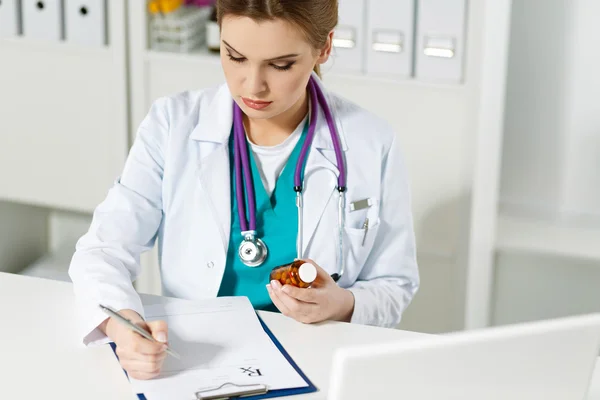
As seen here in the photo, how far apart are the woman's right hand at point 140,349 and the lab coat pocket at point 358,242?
0.50 m

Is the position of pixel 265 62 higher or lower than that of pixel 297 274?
higher

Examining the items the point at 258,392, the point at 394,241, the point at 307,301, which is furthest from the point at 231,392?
the point at 394,241

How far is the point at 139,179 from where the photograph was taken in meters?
1.73

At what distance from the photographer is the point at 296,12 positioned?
1573mm

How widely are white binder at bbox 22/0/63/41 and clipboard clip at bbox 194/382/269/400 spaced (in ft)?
6.07

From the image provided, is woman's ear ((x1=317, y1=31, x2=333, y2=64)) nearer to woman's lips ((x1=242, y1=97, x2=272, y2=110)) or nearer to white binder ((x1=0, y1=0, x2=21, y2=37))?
woman's lips ((x1=242, y1=97, x2=272, y2=110))

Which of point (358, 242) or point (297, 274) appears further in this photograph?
point (358, 242)

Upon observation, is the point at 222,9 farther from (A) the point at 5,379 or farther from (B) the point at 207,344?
(A) the point at 5,379

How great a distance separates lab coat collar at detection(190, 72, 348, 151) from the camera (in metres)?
1.77

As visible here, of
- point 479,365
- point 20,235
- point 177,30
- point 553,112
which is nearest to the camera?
point 479,365

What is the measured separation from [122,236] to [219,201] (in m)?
0.20

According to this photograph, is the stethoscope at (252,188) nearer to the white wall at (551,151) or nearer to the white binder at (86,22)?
the white wall at (551,151)

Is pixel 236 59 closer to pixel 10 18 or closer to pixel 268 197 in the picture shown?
pixel 268 197

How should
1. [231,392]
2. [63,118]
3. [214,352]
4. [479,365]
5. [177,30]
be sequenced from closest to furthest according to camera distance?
[479,365], [231,392], [214,352], [177,30], [63,118]
